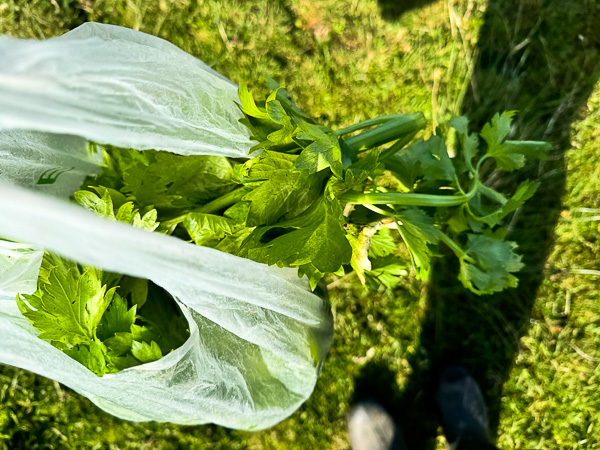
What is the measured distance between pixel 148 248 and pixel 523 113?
1323mm

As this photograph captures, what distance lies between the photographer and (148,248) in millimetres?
538

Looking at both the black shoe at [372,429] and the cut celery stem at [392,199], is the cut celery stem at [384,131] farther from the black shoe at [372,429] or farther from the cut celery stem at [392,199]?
the black shoe at [372,429]

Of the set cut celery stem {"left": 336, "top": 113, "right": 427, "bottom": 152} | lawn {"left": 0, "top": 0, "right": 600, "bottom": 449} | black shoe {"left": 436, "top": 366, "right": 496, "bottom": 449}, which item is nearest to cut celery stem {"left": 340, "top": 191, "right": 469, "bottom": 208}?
cut celery stem {"left": 336, "top": 113, "right": 427, "bottom": 152}

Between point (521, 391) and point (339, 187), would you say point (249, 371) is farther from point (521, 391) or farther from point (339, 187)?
point (521, 391)

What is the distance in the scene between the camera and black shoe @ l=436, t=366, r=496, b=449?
54.9 inches

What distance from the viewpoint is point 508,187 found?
1.43m

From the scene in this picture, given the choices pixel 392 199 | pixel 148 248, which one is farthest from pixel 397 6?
pixel 148 248

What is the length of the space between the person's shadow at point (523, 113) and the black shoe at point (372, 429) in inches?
9.1

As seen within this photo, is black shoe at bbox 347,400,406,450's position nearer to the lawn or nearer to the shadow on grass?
the lawn

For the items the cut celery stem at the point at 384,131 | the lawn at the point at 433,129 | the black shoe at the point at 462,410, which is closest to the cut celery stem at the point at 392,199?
the cut celery stem at the point at 384,131

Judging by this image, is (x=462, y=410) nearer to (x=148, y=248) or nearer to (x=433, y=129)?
(x=433, y=129)

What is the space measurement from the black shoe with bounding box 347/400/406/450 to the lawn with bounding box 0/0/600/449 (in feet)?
0.38

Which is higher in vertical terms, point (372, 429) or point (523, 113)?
point (523, 113)

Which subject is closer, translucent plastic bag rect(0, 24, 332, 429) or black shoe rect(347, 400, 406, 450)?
translucent plastic bag rect(0, 24, 332, 429)
